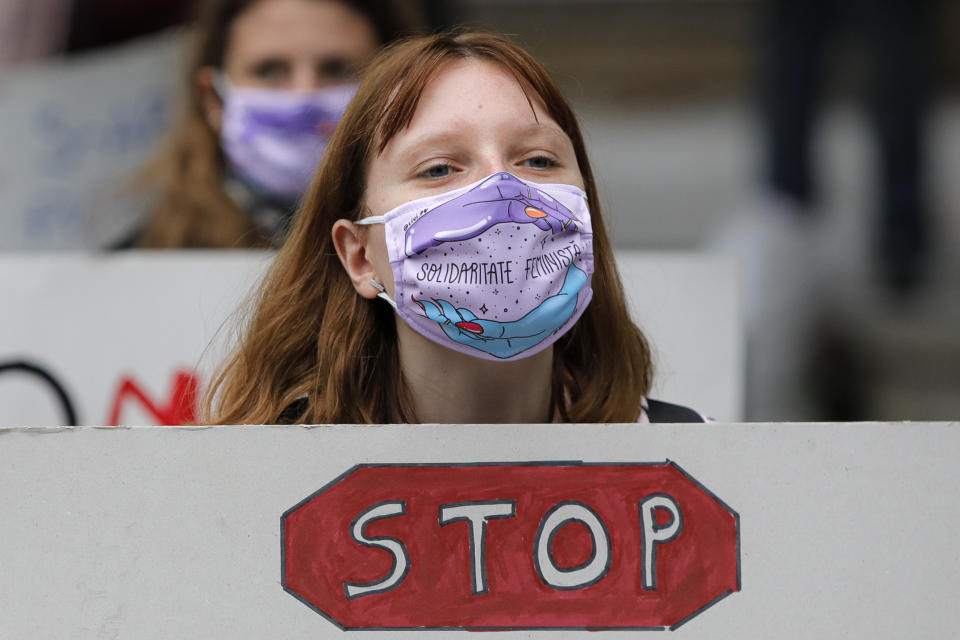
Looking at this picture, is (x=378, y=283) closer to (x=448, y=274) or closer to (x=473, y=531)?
(x=448, y=274)

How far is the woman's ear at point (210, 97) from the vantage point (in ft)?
12.7

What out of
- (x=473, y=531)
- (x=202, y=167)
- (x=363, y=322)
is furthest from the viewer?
(x=202, y=167)

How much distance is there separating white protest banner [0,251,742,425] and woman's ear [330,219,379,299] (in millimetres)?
912

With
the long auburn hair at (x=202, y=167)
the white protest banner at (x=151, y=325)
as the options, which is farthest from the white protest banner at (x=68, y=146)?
the white protest banner at (x=151, y=325)

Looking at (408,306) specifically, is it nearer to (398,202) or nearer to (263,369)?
(398,202)

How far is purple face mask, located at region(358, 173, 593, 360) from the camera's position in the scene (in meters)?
1.85

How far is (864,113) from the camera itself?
645 cm

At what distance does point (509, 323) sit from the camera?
1851mm

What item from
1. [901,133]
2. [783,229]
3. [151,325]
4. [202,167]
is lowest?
[151,325]

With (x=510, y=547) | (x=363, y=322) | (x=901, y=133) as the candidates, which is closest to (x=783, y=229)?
(x=901, y=133)

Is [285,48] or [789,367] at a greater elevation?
[285,48]

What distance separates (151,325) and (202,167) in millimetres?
770

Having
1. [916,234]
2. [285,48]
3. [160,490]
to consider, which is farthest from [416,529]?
[916,234]

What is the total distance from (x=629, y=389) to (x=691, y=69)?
5893mm
